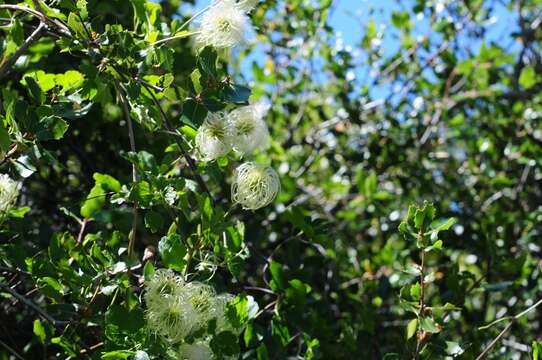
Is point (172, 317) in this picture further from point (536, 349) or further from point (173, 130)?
point (536, 349)

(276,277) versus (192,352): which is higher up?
(192,352)

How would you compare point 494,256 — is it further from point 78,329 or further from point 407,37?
point 407,37

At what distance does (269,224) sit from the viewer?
2.59m

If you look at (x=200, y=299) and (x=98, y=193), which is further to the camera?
(x=98, y=193)

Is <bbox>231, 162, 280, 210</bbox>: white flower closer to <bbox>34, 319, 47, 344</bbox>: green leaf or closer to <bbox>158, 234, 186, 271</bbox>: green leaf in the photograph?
<bbox>158, 234, 186, 271</bbox>: green leaf

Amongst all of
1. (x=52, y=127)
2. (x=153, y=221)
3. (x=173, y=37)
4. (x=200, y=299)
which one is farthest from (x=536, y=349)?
(x=52, y=127)

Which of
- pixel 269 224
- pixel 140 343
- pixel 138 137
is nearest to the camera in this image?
pixel 140 343

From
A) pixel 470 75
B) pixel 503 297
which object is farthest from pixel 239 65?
pixel 503 297

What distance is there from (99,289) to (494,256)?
3.41 ft

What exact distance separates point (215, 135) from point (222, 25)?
0.20 meters

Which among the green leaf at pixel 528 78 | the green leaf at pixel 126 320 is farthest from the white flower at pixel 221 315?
the green leaf at pixel 528 78

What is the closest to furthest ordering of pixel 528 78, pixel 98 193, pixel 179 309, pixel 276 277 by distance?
1. pixel 179 309
2. pixel 98 193
3. pixel 276 277
4. pixel 528 78

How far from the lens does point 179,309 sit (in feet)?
4.29

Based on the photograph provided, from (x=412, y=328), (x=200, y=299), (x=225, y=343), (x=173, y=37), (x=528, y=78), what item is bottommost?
(x=528, y=78)
